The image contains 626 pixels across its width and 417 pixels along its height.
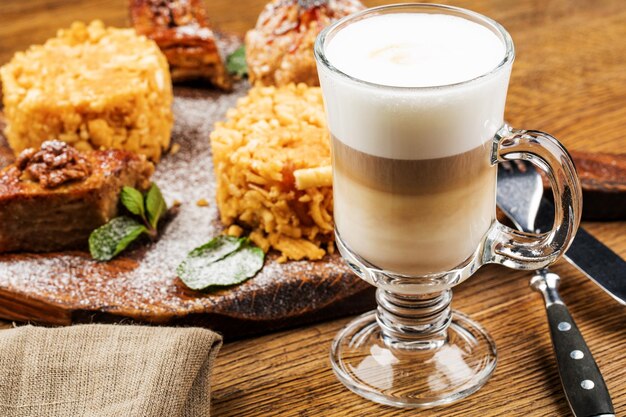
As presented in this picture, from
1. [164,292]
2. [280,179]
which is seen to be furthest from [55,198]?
[280,179]

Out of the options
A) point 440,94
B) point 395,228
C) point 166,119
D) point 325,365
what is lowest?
point 325,365

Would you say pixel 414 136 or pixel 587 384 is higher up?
pixel 414 136

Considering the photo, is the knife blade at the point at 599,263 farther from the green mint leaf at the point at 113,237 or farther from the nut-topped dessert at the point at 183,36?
the nut-topped dessert at the point at 183,36

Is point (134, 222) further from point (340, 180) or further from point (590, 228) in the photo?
point (590, 228)

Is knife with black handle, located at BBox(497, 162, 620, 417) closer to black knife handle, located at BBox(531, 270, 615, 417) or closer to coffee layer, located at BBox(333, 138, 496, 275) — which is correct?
black knife handle, located at BBox(531, 270, 615, 417)

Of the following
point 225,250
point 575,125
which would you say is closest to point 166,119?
point 225,250

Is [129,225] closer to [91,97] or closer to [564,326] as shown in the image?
[91,97]
